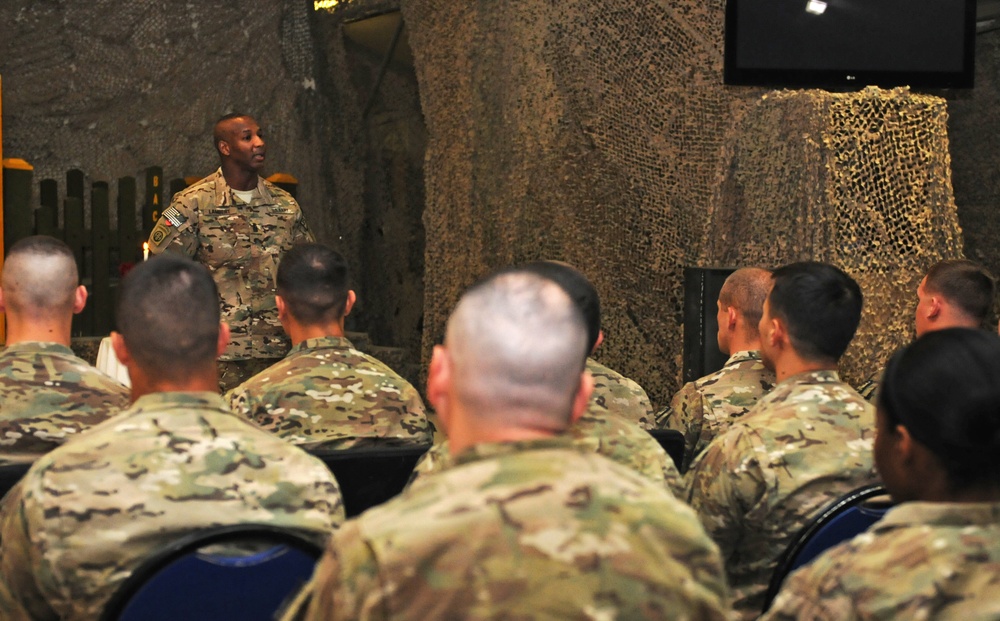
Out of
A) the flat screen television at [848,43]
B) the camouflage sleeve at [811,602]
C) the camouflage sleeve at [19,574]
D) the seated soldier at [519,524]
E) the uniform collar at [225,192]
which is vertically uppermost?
the flat screen television at [848,43]

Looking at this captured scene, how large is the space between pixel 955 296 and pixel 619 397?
1.10 m

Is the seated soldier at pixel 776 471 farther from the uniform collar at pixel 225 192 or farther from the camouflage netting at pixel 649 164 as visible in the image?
the uniform collar at pixel 225 192

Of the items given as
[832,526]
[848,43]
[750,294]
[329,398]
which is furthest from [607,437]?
[848,43]

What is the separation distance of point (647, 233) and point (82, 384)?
10.7 ft

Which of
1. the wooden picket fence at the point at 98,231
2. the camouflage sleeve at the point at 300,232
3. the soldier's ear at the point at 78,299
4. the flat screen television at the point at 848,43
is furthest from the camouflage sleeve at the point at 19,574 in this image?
the wooden picket fence at the point at 98,231

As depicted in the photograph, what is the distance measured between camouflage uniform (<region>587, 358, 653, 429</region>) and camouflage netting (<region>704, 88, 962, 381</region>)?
1560 mm

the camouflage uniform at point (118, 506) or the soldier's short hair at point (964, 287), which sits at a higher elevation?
the soldier's short hair at point (964, 287)

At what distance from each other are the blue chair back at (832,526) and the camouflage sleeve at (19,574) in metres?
1.11

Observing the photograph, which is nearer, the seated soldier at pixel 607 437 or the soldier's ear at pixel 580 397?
the soldier's ear at pixel 580 397

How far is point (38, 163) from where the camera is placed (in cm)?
721

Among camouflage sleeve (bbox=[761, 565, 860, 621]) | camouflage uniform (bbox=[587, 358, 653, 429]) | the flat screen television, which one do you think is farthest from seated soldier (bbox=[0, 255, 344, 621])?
the flat screen television

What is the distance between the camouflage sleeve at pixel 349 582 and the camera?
3.72 feet

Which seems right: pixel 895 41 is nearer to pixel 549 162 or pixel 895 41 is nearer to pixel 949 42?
pixel 949 42

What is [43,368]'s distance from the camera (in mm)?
2619
